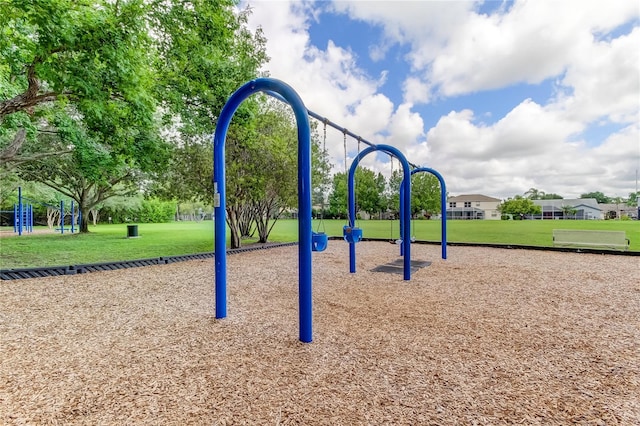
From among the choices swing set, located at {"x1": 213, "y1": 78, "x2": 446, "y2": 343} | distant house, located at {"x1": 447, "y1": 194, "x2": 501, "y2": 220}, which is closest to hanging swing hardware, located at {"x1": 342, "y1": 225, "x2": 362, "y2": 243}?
swing set, located at {"x1": 213, "y1": 78, "x2": 446, "y2": 343}

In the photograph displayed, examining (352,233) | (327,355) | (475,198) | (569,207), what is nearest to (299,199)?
(327,355)

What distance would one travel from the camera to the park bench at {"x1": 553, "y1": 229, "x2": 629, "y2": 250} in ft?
28.9

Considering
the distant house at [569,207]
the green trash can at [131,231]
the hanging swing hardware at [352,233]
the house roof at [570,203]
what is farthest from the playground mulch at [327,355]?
the house roof at [570,203]

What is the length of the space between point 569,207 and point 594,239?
34.3 m

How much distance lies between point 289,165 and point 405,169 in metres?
5.18

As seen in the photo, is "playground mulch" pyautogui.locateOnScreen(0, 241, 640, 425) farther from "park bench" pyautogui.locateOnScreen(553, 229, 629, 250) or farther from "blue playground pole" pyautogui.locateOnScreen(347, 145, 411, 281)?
"park bench" pyautogui.locateOnScreen(553, 229, 629, 250)

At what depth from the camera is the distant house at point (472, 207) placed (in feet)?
199

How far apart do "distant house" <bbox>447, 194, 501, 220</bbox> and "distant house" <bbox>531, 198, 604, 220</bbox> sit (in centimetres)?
1599

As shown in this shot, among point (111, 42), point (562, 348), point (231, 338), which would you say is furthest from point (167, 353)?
point (111, 42)

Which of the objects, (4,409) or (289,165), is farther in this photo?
(289,165)

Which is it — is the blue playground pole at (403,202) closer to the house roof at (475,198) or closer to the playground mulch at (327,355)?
the playground mulch at (327,355)

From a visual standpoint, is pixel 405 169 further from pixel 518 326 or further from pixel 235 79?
pixel 235 79

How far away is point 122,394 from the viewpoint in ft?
6.98

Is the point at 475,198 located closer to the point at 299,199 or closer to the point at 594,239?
the point at 594,239
